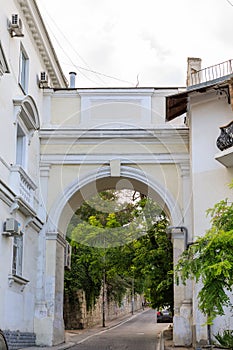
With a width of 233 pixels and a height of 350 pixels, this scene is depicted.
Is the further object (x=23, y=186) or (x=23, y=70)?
(x=23, y=70)

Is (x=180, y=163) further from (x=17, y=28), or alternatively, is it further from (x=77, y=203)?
(x=17, y=28)

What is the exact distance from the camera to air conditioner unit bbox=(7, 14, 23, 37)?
15.6 m

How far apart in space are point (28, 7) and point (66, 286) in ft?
51.7

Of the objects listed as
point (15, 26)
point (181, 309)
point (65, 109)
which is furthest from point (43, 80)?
point (181, 309)

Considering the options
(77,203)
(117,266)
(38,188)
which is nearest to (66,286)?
(117,266)

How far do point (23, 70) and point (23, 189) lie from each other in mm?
3616

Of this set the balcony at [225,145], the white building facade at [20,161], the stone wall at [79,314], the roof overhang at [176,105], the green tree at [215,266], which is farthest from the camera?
the stone wall at [79,314]

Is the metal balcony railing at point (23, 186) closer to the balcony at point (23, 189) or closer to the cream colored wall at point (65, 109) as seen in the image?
the balcony at point (23, 189)

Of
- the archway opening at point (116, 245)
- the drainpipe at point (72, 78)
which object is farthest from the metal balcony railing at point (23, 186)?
the drainpipe at point (72, 78)

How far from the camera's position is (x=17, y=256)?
55.1 ft

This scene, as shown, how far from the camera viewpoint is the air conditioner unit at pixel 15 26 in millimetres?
15617

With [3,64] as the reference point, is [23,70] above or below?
above

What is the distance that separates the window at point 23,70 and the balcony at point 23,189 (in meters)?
2.66

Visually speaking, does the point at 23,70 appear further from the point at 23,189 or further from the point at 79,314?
the point at 79,314
